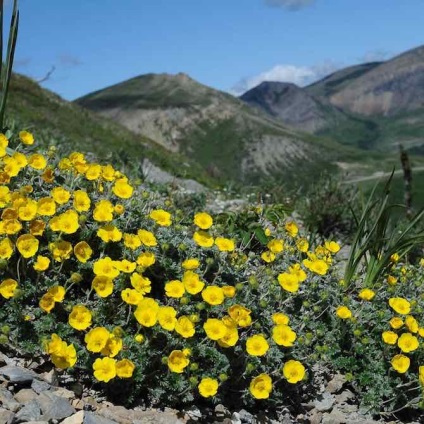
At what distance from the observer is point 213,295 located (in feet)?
12.3

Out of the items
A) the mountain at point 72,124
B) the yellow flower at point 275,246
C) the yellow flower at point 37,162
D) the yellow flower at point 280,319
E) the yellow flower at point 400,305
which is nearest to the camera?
the yellow flower at point 280,319

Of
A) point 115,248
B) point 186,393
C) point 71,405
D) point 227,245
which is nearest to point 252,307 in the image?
point 227,245

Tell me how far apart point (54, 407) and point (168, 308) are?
87 centimetres

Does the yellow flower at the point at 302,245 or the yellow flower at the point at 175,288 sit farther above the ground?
the yellow flower at the point at 302,245

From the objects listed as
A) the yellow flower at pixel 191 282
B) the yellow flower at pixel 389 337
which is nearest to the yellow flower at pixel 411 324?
the yellow flower at pixel 389 337

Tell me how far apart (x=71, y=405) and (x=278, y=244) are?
2073 mm

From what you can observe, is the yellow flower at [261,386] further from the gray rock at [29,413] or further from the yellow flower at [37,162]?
the yellow flower at [37,162]

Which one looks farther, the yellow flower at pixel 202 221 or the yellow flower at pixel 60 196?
the yellow flower at pixel 202 221

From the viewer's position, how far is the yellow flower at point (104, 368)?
3284 millimetres

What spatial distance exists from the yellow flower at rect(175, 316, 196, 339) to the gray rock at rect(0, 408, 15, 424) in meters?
1.05

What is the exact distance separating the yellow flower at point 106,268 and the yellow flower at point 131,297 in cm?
16

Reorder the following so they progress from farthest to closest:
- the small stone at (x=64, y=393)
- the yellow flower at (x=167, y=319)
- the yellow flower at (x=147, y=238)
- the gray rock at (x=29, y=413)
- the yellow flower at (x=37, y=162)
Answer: the yellow flower at (x=37, y=162), the yellow flower at (x=147, y=238), the yellow flower at (x=167, y=319), the small stone at (x=64, y=393), the gray rock at (x=29, y=413)

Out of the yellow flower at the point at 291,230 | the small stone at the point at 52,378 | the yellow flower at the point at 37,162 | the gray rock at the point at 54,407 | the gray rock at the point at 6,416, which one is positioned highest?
the yellow flower at the point at 37,162

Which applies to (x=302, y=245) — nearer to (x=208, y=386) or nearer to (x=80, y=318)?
(x=208, y=386)
